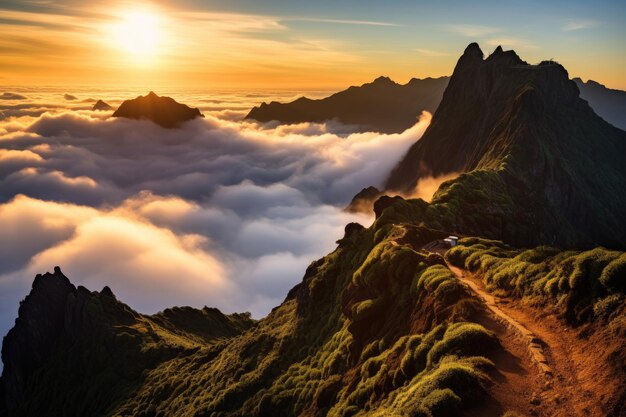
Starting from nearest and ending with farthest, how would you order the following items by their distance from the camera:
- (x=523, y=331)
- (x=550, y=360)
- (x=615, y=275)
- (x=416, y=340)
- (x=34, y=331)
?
(x=550, y=360) → (x=615, y=275) → (x=523, y=331) → (x=416, y=340) → (x=34, y=331)

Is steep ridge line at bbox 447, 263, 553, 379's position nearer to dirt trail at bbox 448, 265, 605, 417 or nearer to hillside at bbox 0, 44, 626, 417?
dirt trail at bbox 448, 265, 605, 417

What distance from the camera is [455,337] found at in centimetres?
3175

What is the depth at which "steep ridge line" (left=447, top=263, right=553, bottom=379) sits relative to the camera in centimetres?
2795

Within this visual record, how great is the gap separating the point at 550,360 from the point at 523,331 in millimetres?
3378

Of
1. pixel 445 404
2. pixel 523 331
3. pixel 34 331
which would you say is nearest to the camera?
pixel 445 404

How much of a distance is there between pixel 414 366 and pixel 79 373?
517ft

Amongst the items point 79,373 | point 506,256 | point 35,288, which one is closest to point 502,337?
point 506,256

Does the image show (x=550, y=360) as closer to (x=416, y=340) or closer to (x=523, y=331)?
(x=523, y=331)

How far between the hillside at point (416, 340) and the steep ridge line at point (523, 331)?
11cm

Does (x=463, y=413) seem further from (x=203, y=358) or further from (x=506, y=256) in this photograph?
(x=203, y=358)

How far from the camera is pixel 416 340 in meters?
36.4

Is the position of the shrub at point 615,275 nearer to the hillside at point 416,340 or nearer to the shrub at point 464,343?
the hillside at point 416,340

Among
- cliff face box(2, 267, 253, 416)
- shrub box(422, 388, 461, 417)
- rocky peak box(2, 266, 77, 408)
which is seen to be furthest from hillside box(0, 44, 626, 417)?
rocky peak box(2, 266, 77, 408)

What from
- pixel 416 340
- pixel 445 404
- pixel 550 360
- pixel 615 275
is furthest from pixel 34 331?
pixel 615 275
